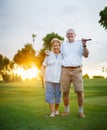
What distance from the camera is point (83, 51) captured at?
21.9ft

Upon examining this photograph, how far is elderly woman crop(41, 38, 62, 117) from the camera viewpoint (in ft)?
22.8

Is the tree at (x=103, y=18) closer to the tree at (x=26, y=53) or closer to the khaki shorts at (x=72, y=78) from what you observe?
the tree at (x=26, y=53)

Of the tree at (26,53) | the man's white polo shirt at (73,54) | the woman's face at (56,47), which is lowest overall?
the man's white polo shirt at (73,54)

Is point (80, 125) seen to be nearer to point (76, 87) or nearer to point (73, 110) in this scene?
point (76, 87)

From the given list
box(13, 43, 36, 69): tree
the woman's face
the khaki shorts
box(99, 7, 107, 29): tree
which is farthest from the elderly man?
box(99, 7, 107, 29): tree

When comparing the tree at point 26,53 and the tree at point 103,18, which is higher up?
the tree at point 103,18

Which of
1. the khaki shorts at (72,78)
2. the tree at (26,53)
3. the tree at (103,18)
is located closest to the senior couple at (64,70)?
the khaki shorts at (72,78)

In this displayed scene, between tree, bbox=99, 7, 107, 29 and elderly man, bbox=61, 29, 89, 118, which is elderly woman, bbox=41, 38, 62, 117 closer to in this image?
elderly man, bbox=61, 29, 89, 118

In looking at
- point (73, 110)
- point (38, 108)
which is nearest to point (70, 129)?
point (73, 110)

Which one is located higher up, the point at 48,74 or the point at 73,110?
the point at 48,74

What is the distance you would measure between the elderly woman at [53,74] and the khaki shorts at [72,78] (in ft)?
0.55

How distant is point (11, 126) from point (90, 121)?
4.07 ft

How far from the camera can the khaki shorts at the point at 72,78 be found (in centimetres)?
675

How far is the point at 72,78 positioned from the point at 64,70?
0.62ft
